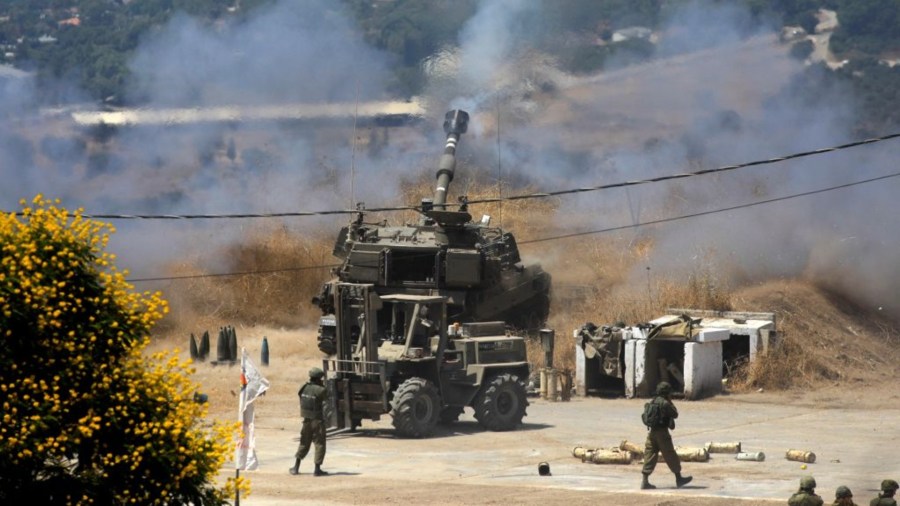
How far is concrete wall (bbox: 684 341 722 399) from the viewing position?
29797 millimetres

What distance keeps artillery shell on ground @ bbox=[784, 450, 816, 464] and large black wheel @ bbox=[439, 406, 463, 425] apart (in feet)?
20.6

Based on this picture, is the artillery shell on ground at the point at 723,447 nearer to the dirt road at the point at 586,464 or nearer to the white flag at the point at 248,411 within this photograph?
the dirt road at the point at 586,464

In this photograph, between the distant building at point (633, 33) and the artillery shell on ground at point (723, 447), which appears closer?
the artillery shell on ground at point (723, 447)

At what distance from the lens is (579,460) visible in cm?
2280

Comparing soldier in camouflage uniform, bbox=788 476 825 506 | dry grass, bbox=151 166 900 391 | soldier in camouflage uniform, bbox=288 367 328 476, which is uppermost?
dry grass, bbox=151 166 900 391

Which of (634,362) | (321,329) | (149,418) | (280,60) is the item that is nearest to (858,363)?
(634,362)

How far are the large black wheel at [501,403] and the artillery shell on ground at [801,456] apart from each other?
16.9ft

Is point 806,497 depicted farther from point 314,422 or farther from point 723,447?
point 314,422

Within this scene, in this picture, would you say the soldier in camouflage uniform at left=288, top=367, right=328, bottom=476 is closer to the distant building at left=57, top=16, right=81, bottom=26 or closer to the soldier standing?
the soldier standing

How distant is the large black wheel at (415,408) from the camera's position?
81.9ft

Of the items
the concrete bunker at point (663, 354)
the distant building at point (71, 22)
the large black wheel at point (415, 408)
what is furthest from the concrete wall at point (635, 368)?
the distant building at point (71, 22)

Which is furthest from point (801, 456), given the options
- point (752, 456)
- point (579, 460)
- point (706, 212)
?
point (706, 212)

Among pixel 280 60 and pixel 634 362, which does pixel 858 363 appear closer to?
pixel 634 362

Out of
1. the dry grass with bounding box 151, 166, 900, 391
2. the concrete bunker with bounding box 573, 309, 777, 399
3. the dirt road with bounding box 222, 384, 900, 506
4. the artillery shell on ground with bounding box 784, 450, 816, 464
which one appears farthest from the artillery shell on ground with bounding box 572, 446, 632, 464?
the dry grass with bounding box 151, 166, 900, 391
